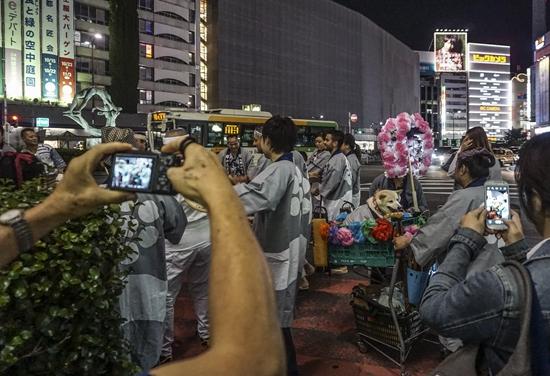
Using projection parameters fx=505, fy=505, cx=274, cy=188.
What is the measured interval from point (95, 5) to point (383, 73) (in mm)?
63811

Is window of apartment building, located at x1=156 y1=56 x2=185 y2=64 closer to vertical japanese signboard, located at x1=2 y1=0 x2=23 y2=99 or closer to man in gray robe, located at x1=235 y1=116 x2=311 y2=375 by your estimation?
vertical japanese signboard, located at x1=2 y1=0 x2=23 y2=99

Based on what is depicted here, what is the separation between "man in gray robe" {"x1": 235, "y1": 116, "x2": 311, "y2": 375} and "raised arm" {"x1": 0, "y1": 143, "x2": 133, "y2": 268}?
2185 millimetres

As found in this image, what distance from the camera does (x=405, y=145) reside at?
5.54 m

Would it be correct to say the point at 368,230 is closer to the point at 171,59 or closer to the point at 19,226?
the point at 19,226

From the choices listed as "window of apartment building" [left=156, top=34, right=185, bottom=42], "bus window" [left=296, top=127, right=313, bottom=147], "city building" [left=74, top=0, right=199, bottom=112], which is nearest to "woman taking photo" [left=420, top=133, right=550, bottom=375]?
"bus window" [left=296, top=127, right=313, bottom=147]

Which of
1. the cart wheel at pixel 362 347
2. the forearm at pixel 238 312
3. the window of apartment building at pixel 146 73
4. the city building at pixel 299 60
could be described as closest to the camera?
the forearm at pixel 238 312

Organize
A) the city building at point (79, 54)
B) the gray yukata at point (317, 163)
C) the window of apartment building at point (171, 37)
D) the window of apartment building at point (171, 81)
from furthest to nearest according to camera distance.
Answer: the window of apartment building at point (171, 37) → the window of apartment building at point (171, 81) → the city building at point (79, 54) → the gray yukata at point (317, 163)

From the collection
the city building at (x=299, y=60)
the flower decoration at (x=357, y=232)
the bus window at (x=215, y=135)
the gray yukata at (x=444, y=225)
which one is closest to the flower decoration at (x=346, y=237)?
the flower decoration at (x=357, y=232)

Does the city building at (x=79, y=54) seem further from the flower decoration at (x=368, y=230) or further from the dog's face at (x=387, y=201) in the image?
the flower decoration at (x=368, y=230)

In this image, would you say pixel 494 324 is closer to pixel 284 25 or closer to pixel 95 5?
pixel 95 5

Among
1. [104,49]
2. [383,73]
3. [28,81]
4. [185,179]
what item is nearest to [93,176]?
[185,179]

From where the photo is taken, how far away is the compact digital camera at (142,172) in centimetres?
124

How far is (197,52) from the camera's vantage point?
63594 mm

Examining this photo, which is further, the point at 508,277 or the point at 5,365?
the point at 5,365
